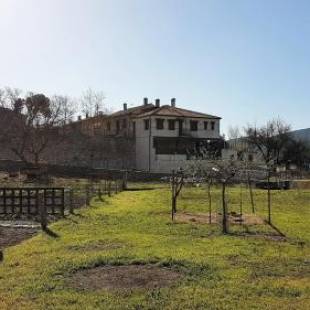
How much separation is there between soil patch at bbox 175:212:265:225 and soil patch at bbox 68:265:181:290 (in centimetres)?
897

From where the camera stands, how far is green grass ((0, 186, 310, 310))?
8.68 meters

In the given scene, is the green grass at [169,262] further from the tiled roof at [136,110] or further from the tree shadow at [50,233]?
the tiled roof at [136,110]

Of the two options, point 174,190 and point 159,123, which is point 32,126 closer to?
point 159,123

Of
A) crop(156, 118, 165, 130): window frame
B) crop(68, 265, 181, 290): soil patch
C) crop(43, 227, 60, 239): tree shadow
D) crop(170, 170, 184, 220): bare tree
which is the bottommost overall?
crop(68, 265, 181, 290): soil patch

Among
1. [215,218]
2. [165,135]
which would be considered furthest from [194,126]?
[215,218]

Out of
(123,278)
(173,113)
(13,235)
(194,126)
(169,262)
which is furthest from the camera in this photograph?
(194,126)

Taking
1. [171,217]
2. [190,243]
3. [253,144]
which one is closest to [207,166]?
[171,217]

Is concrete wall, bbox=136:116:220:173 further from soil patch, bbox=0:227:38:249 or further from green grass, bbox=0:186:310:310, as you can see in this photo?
green grass, bbox=0:186:310:310

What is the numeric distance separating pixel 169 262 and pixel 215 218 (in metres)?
9.85

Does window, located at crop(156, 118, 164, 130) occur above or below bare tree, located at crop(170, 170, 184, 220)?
above

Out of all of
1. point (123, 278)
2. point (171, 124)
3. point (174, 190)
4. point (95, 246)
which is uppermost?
point (171, 124)

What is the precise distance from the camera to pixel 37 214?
2445cm

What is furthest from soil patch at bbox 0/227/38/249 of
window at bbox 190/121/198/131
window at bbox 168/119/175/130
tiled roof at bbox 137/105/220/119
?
window at bbox 190/121/198/131

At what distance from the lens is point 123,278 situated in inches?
407
